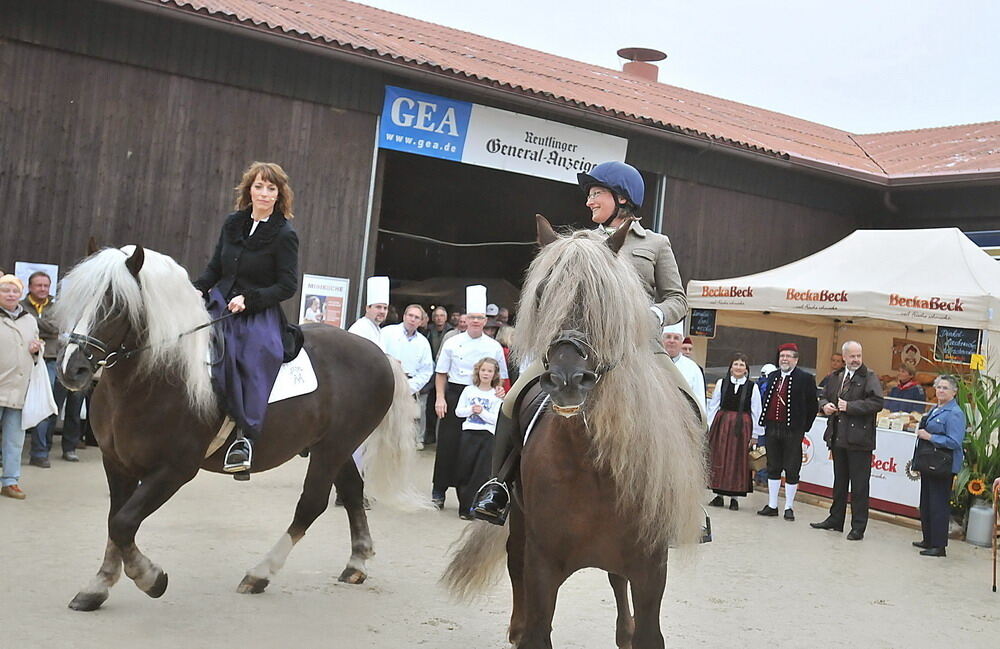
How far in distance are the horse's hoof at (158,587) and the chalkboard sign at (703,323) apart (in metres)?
10.1

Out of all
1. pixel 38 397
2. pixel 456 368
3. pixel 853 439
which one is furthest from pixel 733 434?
pixel 38 397

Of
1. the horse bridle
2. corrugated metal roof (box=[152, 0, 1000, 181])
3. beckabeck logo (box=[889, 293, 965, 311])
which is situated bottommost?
the horse bridle

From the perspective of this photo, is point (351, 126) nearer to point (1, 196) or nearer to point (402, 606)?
point (1, 196)

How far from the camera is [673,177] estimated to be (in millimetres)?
17078

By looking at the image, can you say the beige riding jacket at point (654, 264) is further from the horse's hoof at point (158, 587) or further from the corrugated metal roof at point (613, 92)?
the corrugated metal roof at point (613, 92)

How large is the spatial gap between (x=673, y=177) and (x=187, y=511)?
36.7ft

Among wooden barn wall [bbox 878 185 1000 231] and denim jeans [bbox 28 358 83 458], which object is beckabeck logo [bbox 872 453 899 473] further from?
denim jeans [bbox 28 358 83 458]

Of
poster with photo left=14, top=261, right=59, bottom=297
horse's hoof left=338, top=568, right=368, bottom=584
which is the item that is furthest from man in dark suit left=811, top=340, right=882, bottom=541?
poster with photo left=14, top=261, right=59, bottom=297

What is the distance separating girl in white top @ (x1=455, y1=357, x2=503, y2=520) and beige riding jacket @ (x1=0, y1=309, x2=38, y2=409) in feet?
13.0

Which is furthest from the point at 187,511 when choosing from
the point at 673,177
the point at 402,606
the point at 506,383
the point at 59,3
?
the point at 673,177

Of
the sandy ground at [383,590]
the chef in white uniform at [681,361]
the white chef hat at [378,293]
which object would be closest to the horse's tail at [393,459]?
the sandy ground at [383,590]

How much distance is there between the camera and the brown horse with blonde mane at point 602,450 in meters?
3.82

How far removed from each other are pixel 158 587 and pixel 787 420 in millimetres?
7848

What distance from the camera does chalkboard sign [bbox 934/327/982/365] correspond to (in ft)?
36.9
